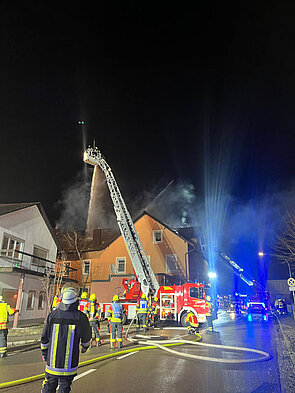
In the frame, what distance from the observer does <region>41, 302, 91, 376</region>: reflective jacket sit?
3.46 metres

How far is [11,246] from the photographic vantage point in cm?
1783

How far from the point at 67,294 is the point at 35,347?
784cm

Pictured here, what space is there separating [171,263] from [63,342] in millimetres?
22827

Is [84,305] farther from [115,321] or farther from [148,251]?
[148,251]

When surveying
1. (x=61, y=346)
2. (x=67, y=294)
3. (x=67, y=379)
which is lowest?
(x=67, y=379)

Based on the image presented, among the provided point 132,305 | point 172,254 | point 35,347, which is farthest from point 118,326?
point 172,254

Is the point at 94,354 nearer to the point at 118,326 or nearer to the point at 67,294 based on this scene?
the point at 118,326

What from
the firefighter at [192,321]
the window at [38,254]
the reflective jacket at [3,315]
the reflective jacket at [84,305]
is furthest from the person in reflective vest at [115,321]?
the window at [38,254]

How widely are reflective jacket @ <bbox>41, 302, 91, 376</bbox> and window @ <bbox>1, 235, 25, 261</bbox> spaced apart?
1444 centimetres

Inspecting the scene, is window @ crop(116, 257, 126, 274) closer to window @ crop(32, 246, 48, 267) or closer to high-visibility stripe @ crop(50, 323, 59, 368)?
window @ crop(32, 246, 48, 267)

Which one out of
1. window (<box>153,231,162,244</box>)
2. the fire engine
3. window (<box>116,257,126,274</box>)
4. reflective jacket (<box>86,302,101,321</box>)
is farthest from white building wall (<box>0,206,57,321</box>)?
window (<box>153,231,162,244</box>)

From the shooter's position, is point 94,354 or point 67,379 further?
point 94,354

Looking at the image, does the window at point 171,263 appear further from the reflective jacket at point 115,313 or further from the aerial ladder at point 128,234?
the reflective jacket at point 115,313

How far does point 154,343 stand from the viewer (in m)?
8.96
